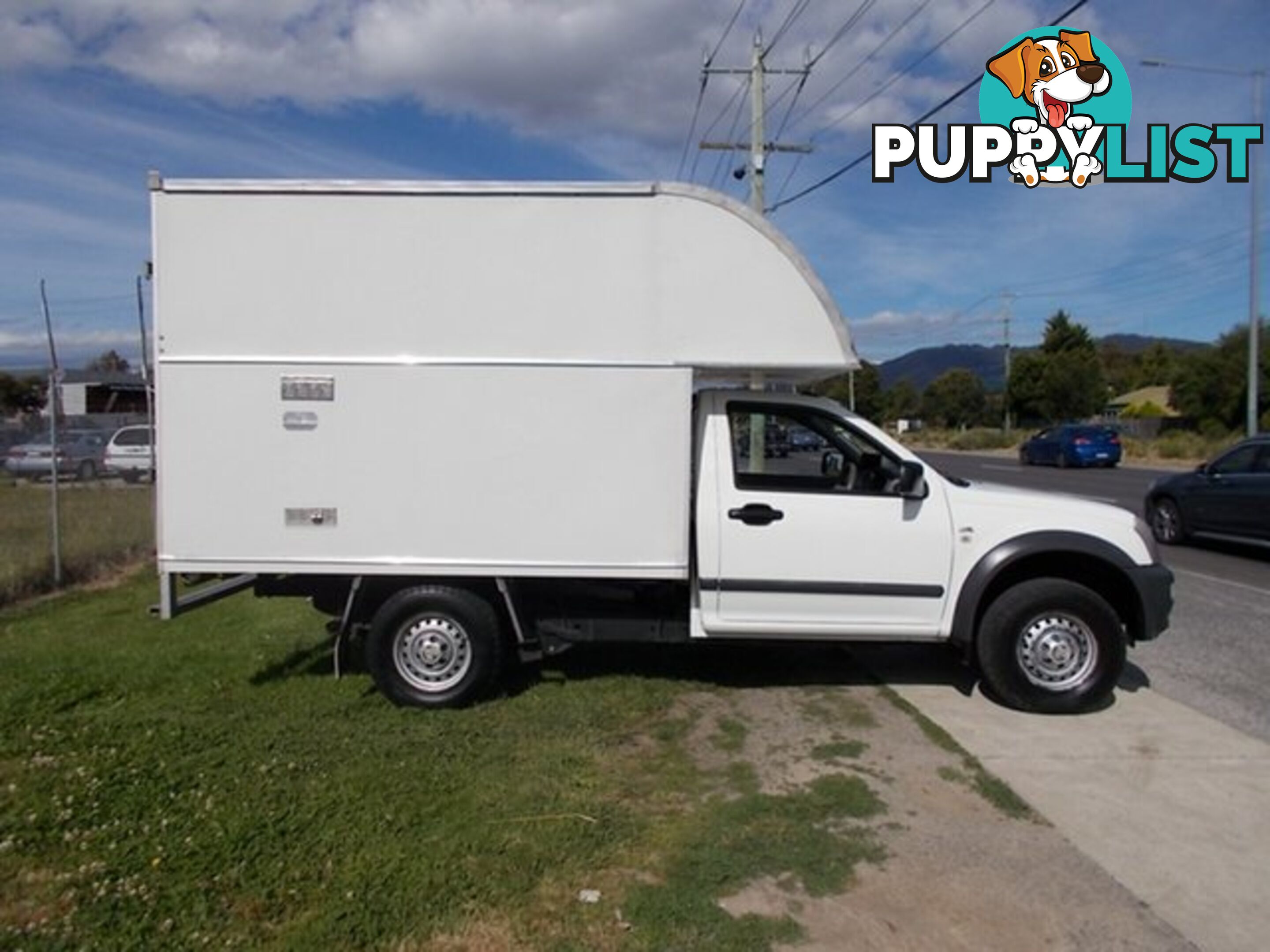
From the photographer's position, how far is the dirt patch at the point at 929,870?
347cm

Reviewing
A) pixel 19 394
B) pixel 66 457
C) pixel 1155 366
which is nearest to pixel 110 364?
pixel 19 394

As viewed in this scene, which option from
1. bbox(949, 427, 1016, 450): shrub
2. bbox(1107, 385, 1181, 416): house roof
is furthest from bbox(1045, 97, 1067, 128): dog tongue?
bbox(1107, 385, 1181, 416): house roof

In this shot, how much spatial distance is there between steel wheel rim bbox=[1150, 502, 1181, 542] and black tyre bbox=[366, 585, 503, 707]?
1093cm

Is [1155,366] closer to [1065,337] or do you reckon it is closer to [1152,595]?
[1065,337]

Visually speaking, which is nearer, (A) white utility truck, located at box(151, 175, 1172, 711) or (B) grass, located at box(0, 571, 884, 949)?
(B) grass, located at box(0, 571, 884, 949)

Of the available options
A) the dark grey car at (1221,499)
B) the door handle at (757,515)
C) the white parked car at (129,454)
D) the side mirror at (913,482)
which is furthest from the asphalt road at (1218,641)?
the white parked car at (129,454)

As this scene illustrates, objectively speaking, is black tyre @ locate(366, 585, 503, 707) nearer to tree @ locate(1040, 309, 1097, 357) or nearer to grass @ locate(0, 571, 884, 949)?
grass @ locate(0, 571, 884, 949)

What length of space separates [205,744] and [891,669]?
14.2 feet

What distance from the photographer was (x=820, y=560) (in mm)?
5875

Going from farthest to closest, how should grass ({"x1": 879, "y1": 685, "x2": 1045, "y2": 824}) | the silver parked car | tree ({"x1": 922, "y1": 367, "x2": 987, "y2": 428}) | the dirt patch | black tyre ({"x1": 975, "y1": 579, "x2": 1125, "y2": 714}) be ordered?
1. tree ({"x1": 922, "y1": 367, "x2": 987, "y2": 428})
2. the silver parked car
3. black tyre ({"x1": 975, "y1": 579, "x2": 1125, "y2": 714})
4. grass ({"x1": 879, "y1": 685, "x2": 1045, "y2": 824})
5. the dirt patch

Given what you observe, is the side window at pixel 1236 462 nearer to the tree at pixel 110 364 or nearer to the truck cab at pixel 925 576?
the truck cab at pixel 925 576

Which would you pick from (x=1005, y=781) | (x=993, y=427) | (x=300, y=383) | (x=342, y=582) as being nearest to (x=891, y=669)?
(x=1005, y=781)

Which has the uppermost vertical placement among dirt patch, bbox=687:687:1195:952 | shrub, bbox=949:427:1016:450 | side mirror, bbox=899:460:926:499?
shrub, bbox=949:427:1016:450

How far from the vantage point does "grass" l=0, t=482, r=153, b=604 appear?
10.6 metres
